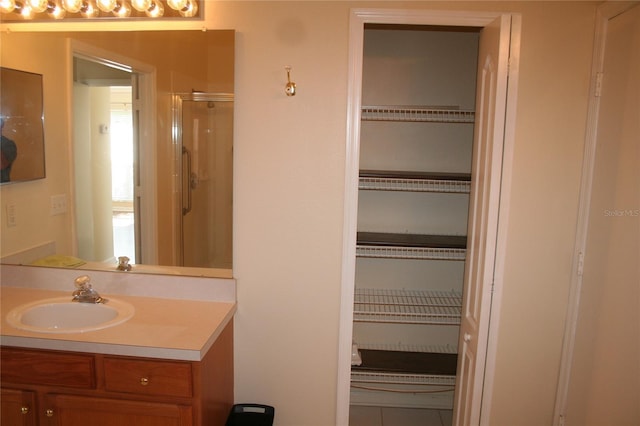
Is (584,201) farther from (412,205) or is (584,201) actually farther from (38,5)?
(38,5)

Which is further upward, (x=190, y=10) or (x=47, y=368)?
(x=190, y=10)

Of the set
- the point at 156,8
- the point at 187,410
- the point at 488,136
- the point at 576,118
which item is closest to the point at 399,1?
the point at 488,136

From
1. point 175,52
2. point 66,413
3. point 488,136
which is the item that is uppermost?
point 175,52

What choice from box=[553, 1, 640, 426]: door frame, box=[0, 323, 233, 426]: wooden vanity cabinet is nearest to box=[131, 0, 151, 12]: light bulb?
box=[0, 323, 233, 426]: wooden vanity cabinet

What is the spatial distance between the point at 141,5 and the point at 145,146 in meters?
0.60

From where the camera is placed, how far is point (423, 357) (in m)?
2.57

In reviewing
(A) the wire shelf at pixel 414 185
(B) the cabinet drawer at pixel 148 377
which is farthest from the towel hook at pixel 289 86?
(B) the cabinet drawer at pixel 148 377

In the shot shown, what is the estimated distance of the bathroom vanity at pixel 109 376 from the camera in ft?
4.98

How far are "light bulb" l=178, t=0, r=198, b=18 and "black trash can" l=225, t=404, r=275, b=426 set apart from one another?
1788 mm

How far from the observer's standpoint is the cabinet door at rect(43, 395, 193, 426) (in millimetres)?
1543

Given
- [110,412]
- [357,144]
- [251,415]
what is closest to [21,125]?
[110,412]

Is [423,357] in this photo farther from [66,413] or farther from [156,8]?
[156,8]

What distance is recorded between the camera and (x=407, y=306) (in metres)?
2.44

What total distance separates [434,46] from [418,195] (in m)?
0.88
